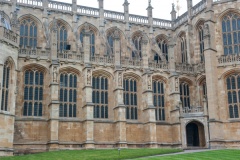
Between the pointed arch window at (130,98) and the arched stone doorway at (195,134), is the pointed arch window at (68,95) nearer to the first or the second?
the pointed arch window at (130,98)

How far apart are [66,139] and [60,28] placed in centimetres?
1471

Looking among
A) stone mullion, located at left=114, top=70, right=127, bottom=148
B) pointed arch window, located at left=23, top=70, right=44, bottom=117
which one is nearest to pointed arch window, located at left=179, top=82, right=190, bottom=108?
stone mullion, located at left=114, top=70, right=127, bottom=148

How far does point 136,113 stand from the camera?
40531 mm

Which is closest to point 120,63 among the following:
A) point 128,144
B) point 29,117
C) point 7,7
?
point 128,144

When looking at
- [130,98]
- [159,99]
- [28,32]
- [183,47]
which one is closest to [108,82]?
[130,98]

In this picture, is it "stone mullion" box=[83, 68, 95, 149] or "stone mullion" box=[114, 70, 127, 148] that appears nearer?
"stone mullion" box=[83, 68, 95, 149]

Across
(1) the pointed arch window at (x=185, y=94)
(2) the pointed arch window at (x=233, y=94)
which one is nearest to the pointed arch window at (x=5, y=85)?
(1) the pointed arch window at (x=185, y=94)

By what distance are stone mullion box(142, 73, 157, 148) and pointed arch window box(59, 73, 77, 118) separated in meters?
7.92

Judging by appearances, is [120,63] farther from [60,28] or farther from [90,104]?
[60,28]

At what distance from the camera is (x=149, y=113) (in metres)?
38.9

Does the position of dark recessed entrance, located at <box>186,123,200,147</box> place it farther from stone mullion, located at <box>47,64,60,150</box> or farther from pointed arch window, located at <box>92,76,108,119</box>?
stone mullion, located at <box>47,64,60,150</box>

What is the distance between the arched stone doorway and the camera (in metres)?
39.3

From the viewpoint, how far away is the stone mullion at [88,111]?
3572 cm

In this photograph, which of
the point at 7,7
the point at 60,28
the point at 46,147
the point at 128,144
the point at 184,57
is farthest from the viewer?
the point at 184,57
